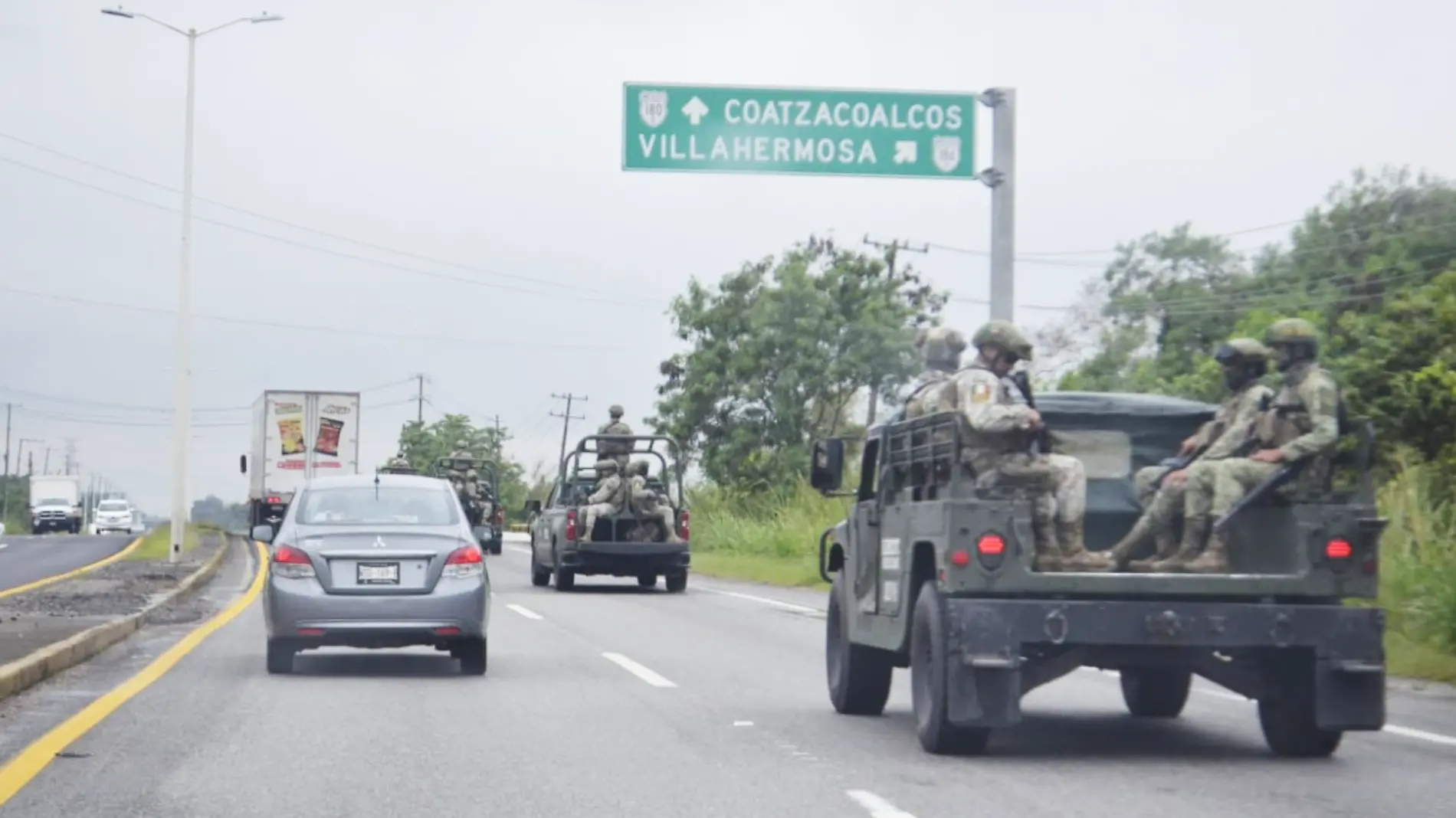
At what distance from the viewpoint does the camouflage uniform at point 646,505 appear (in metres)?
29.3

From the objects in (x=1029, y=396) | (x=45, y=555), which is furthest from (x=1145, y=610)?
(x=45, y=555)

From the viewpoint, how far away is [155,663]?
53.3ft

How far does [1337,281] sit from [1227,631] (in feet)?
173

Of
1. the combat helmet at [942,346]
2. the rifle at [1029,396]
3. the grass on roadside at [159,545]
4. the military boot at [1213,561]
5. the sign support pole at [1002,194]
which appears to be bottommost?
the grass on roadside at [159,545]

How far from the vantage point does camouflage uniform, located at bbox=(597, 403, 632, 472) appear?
29094 mm

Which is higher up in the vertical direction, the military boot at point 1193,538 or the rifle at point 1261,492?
the rifle at point 1261,492

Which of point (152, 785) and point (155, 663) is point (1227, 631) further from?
point (155, 663)

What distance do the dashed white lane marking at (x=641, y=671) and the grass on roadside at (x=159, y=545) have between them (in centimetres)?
2301

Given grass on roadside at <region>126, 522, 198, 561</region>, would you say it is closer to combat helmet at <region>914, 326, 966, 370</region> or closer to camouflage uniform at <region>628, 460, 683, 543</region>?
camouflage uniform at <region>628, 460, 683, 543</region>

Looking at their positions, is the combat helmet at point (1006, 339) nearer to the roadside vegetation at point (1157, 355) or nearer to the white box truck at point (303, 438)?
the roadside vegetation at point (1157, 355)

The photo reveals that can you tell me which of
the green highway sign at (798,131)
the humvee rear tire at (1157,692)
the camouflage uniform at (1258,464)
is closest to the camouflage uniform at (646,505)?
the green highway sign at (798,131)

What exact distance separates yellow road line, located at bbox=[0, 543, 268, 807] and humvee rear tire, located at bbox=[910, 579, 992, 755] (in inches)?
167

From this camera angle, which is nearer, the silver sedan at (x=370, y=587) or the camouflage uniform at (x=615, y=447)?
the silver sedan at (x=370, y=587)

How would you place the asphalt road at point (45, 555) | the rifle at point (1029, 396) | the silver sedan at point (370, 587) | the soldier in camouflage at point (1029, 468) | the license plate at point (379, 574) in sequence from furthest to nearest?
the asphalt road at point (45, 555)
the license plate at point (379, 574)
the silver sedan at point (370, 587)
the rifle at point (1029, 396)
the soldier in camouflage at point (1029, 468)
